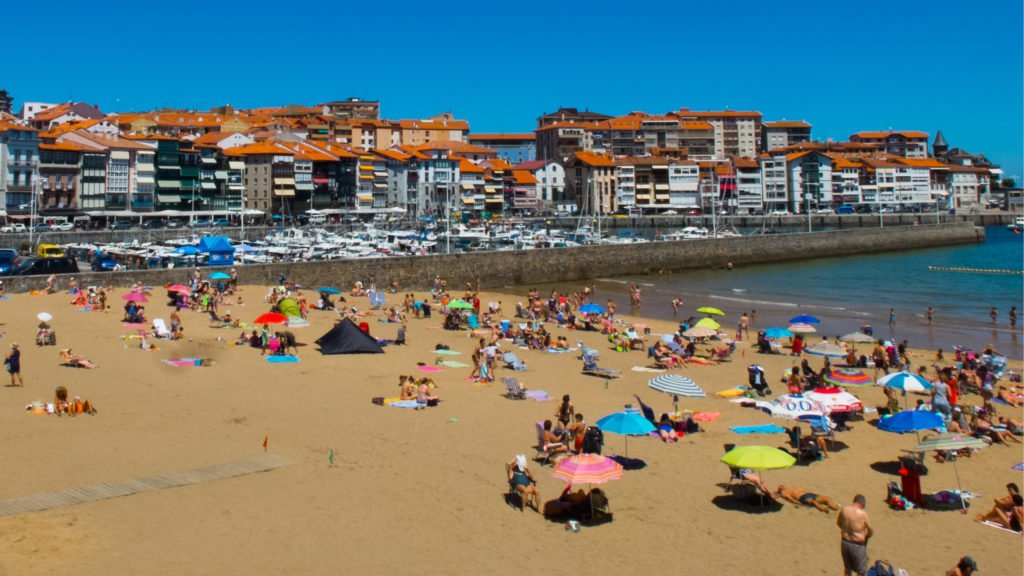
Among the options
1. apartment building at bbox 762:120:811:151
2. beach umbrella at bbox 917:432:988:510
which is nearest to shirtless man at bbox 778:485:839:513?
beach umbrella at bbox 917:432:988:510

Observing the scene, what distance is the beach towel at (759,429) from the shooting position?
12.6 meters

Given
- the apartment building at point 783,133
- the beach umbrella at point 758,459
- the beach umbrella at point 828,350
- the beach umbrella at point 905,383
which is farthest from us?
the apartment building at point 783,133

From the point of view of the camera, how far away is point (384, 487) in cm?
1023

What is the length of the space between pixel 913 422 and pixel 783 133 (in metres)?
125

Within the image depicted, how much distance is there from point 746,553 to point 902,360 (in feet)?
41.2

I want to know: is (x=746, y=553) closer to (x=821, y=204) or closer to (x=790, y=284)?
(x=790, y=284)

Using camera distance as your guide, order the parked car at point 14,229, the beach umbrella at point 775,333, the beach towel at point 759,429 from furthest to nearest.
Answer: the parked car at point 14,229, the beach umbrella at point 775,333, the beach towel at point 759,429

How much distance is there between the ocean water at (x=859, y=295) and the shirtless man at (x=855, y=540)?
17.9 metres

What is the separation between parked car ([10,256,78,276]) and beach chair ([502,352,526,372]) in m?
17.3

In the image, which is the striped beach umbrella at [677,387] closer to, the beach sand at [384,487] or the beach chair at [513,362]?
the beach sand at [384,487]

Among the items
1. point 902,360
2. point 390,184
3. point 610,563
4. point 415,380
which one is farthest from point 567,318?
point 390,184

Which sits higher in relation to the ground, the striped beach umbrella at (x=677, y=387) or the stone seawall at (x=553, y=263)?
the stone seawall at (x=553, y=263)

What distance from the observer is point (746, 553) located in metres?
8.70

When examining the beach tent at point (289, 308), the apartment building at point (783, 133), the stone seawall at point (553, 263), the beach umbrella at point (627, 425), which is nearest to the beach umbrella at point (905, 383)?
the beach umbrella at point (627, 425)
